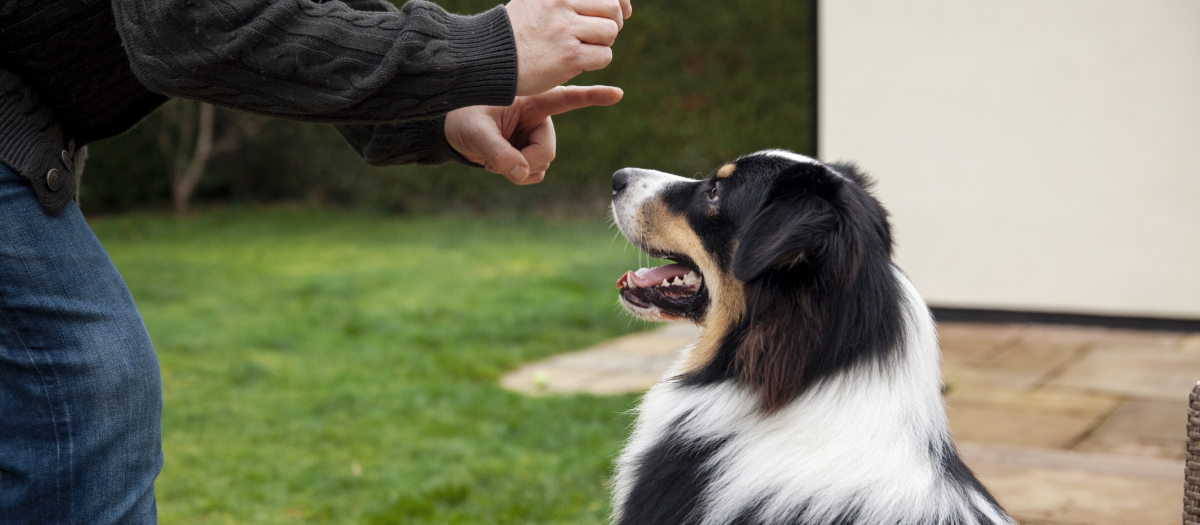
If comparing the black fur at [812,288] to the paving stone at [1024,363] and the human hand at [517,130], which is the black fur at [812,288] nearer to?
the human hand at [517,130]

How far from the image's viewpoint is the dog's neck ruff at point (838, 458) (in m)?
1.69

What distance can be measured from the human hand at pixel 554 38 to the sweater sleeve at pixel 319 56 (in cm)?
2

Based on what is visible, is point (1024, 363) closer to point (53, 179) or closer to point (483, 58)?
point (483, 58)

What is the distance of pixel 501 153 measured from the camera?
198 centimetres

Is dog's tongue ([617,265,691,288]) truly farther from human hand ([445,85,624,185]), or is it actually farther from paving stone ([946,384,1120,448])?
paving stone ([946,384,1120,448])

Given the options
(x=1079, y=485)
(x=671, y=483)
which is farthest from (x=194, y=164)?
(x=671, y=483)

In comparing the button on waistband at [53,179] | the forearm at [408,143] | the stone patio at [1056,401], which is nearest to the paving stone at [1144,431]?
the stone patio at [1056,401]

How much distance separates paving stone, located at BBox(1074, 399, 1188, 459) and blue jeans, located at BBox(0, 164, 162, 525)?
3.52 m

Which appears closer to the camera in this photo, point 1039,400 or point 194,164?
point 1039,400

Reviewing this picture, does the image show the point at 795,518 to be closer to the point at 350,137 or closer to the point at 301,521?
the point at 350,137

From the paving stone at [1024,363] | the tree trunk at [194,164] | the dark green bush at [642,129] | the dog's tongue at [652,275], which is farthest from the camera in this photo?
the tree trunk at [194,164]

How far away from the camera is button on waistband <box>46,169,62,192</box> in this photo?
1524 mm

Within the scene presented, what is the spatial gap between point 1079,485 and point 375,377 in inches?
135

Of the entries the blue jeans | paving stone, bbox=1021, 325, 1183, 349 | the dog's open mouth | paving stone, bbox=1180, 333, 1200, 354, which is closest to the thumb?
the dog's open mouth
